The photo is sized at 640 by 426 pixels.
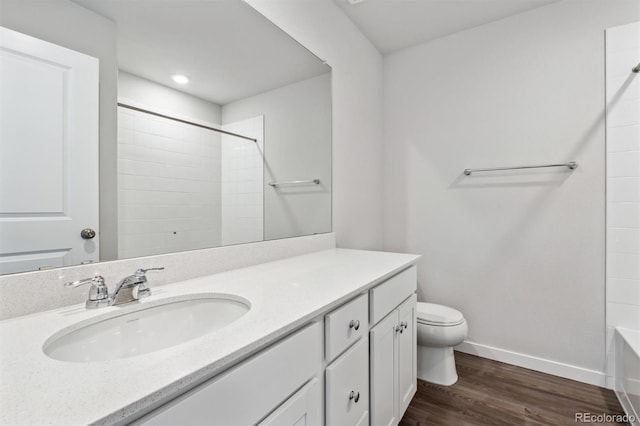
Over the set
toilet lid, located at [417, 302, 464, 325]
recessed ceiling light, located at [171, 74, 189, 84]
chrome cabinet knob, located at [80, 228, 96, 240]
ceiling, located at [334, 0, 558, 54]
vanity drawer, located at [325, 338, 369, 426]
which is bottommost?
toilet lid, located at [417, 302, 464, 325]

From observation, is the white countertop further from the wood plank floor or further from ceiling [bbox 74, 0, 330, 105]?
the wood plank floor

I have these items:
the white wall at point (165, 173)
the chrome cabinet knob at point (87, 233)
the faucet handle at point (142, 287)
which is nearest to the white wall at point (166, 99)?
the white wall at point (165, 173)

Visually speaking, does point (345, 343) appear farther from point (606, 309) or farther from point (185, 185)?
point (606, 309)

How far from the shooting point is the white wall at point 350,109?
1.76 metres

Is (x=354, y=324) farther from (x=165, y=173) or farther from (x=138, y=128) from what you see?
(x=138, y=128)

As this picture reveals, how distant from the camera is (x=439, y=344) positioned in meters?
1.83

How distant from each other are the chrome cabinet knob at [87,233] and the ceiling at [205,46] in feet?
1.68

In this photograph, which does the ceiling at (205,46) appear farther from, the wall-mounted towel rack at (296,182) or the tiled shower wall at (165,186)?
the wall-mounted towel rack at (296,182)

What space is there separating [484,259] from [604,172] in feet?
2.82

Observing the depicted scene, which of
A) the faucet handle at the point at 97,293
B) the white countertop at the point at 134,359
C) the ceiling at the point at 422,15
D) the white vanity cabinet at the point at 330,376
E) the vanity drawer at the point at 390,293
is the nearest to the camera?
the white countertop at the point at 134,359

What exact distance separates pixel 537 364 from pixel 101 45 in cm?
280

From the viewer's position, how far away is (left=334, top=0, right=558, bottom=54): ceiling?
77.6 inches

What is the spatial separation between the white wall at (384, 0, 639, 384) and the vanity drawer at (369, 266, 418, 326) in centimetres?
93

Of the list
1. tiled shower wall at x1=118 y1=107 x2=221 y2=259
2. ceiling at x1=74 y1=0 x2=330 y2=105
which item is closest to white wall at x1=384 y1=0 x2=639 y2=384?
ceiling at x1=74 y1=0 x2=330 y2=105
